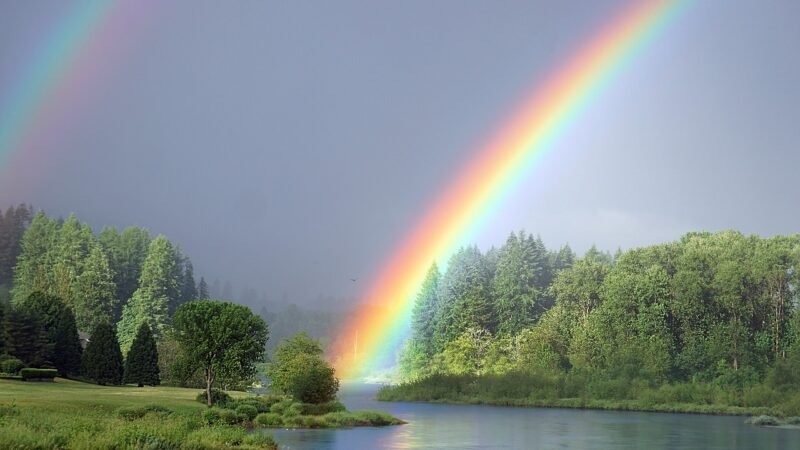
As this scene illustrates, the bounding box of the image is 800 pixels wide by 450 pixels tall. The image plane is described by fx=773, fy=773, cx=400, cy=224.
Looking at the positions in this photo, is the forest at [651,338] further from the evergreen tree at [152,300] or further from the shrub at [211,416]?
the shrub at [211,416]

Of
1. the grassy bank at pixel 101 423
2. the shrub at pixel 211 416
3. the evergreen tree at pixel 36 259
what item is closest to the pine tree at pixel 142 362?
the grassy bank at pixel 101 423

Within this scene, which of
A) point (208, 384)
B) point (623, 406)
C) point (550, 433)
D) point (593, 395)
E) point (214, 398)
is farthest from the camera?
point (593, 395)

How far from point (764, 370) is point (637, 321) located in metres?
16.9

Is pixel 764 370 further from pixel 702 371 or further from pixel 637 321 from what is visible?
pixel 637 321

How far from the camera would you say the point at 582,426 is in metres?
73.8

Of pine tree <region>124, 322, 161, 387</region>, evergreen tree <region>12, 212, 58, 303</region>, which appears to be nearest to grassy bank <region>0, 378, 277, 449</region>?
pine tree <region>124, 322, 161, 387</region>

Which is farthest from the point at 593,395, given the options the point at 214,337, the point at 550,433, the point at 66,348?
the point at 66,348

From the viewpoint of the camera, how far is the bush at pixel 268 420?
61.1 metres

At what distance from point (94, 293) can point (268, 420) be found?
222ft

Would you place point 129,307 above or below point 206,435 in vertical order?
above

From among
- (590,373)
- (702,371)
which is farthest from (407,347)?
(702,371)

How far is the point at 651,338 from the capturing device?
344 ft

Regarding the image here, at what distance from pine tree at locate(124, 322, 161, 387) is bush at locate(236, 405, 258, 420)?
23547 millimetres

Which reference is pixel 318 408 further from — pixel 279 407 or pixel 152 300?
pixel 152 300
